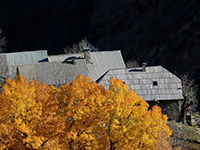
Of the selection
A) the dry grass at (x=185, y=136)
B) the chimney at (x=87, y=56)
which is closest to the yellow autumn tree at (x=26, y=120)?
the dry grass at (x=185, y=136)

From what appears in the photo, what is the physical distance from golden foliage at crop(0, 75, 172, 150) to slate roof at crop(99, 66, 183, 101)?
18.3 meters

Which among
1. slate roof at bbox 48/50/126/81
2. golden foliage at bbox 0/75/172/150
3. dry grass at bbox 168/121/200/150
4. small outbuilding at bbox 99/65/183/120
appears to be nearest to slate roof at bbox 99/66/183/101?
small outbuilding at bbox 99/65/183/120

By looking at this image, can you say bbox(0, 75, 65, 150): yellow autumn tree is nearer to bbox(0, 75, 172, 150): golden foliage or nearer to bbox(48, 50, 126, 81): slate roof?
bbox(0, 75, 172, 150): golden foliage

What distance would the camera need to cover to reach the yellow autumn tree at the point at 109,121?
1873 inches

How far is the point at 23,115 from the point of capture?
47.1 metres

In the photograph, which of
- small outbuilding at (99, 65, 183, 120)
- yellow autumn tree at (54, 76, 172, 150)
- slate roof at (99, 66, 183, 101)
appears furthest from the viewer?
slate roof at (99, 66, 183, 101)

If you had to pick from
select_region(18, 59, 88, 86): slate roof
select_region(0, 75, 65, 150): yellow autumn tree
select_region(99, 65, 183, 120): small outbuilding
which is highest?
select_region(18, 59, 88, 86): slate roof

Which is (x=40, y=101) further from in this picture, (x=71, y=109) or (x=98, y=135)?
(x=98, y=135)

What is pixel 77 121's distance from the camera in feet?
159

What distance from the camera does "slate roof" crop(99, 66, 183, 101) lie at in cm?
6875

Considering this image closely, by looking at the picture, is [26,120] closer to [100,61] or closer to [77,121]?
[77,121]

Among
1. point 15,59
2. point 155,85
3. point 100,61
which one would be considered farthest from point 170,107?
point 15,59

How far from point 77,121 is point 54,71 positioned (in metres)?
26.2

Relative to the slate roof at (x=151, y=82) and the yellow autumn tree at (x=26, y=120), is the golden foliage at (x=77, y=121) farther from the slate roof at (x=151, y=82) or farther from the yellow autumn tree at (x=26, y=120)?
the slate roof at (x=151, y=82)
